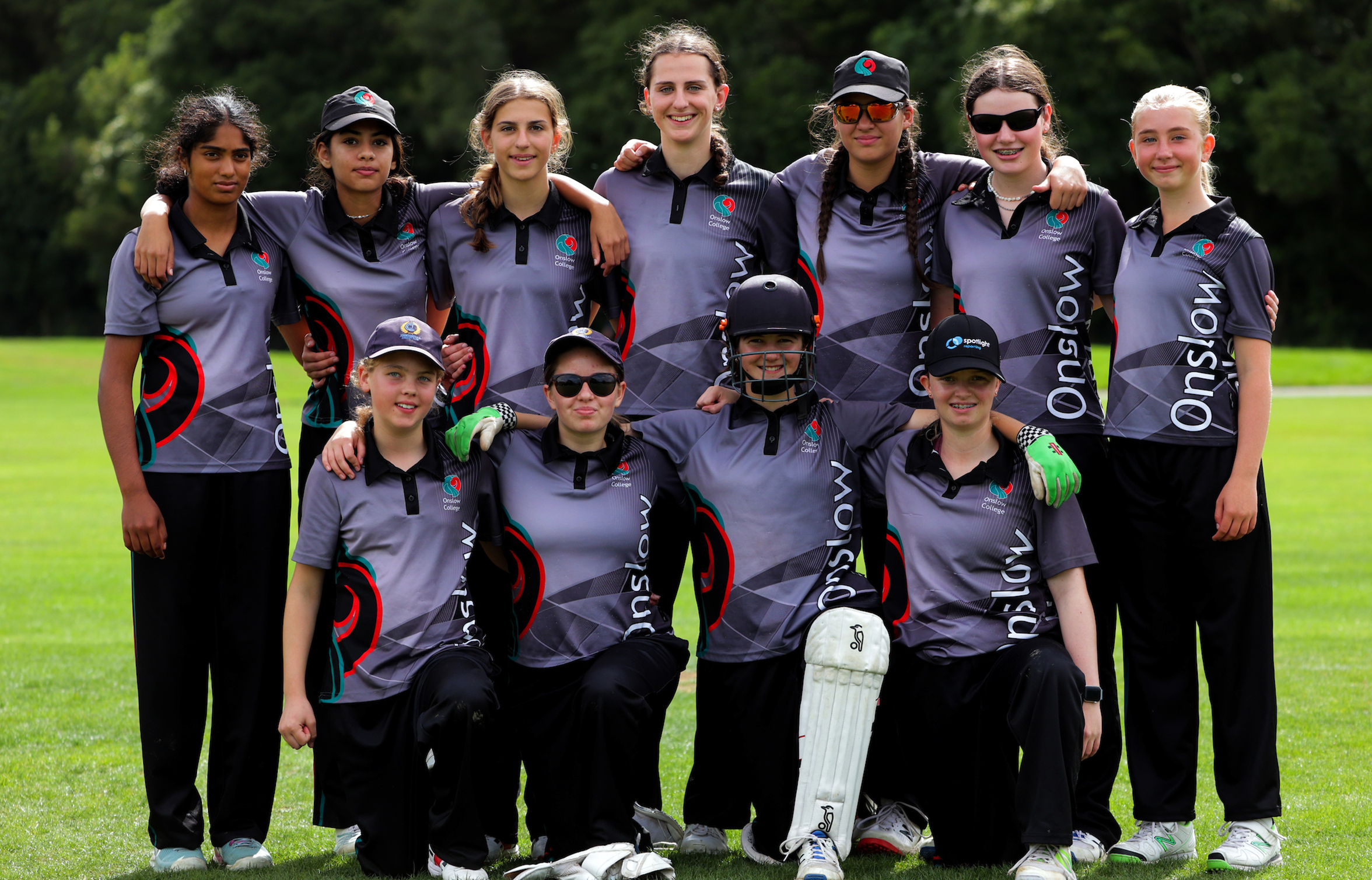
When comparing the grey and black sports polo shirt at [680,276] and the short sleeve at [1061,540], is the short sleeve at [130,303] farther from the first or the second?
the short sleeve at [1061,540]

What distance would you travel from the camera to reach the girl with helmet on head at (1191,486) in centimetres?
418

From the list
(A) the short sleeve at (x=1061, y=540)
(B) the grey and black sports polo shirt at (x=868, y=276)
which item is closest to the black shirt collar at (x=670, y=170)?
(B) the grey and black sports polo shirt at (x=868, y=276)

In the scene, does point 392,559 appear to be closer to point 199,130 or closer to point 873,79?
point 199,130

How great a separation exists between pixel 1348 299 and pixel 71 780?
34.0 metres

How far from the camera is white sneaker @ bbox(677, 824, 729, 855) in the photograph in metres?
4.32

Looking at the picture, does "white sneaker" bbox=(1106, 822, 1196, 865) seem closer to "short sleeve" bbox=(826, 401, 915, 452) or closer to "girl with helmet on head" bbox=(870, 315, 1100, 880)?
"girl with helmet on head" bbox=(870, 315, 1100, 880)

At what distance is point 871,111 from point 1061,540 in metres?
1.51

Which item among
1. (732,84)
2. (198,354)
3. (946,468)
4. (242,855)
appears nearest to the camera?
(946,468)

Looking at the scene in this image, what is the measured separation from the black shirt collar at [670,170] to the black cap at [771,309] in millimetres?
577

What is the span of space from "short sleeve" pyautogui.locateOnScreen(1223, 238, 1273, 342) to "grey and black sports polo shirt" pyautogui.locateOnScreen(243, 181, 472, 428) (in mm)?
2592

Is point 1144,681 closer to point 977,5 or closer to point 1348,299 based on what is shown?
point 977,5

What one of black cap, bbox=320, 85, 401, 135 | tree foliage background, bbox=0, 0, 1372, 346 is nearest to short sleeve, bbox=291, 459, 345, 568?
black cap, bbox=320, 85, 401, 135

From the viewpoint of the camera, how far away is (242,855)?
14.0ft

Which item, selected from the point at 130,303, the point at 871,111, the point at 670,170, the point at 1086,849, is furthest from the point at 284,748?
the point at 871,111
